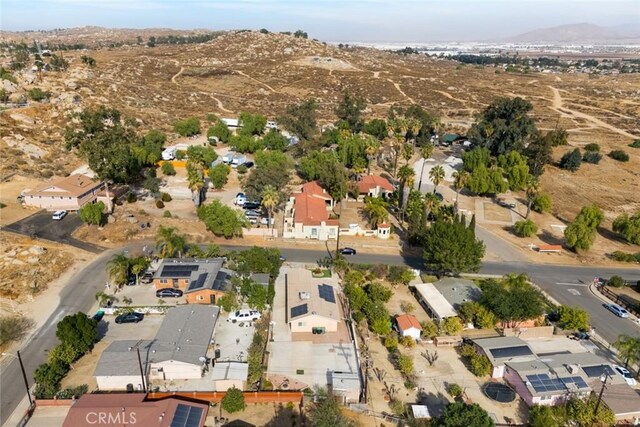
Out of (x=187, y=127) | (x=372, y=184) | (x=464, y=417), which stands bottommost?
(x=464, y=417)

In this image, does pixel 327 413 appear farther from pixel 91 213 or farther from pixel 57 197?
pixel 57 197

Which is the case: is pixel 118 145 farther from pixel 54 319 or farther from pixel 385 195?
pixel 385 195

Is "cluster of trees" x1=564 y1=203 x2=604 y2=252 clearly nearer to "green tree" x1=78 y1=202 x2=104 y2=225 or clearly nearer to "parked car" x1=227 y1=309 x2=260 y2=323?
"parked car" x1=227 y1=309 x2=260 y2=323

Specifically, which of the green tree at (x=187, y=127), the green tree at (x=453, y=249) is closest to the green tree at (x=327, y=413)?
the green tree at (x=453, y=249)

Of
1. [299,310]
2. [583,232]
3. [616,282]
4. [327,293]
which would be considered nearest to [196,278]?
[299,310]

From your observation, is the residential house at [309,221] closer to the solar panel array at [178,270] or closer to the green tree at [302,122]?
the solar panel array at [178,270]
